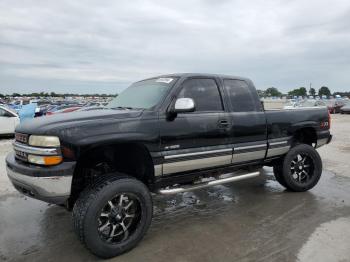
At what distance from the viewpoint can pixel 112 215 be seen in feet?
12.2

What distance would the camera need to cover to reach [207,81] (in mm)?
4863

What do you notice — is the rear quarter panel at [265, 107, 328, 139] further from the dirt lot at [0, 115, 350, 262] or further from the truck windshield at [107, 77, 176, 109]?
the truck windshield at [107, 77, 176, 109]

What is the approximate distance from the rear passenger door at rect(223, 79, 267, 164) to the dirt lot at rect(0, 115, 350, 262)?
0.85 metres

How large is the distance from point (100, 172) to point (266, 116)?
2.66m

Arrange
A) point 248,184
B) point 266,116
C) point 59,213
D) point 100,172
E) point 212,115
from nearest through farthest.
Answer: point 100,172 < point 212,115 < point 59,213 < point 266,116 < point 248,184

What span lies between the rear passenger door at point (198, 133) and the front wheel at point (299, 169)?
1.39 meters

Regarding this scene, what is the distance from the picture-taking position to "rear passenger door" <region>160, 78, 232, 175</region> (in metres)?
4.15

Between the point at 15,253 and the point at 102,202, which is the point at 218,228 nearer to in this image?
the point at 102,202

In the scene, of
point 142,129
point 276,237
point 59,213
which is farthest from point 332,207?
point 59,213

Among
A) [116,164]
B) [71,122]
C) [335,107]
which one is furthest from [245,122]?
[335,107]

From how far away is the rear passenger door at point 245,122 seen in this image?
4879 millimetres

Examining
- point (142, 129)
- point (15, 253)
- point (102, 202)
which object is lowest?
point (15, 253)

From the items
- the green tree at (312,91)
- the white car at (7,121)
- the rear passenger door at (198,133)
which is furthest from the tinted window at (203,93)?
the green tree at (312,91)

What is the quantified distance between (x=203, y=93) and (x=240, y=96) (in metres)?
0.73
